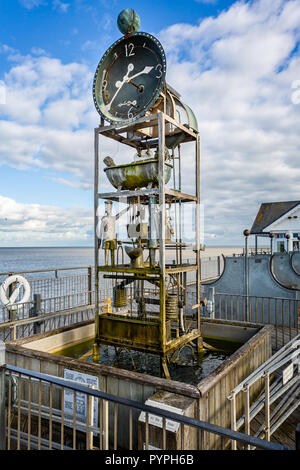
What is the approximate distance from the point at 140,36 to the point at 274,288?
9.31 metres

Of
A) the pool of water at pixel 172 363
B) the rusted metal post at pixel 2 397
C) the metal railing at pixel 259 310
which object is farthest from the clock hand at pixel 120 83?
the metal railing at pixel 259 310

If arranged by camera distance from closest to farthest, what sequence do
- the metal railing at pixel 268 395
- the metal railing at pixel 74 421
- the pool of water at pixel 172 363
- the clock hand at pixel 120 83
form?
the metal railing at pixel 74 421
the metal railing at pixel 268 395
the pool of water at pixel 172 363
the clock hand at pixel 120 83

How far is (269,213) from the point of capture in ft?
92.6

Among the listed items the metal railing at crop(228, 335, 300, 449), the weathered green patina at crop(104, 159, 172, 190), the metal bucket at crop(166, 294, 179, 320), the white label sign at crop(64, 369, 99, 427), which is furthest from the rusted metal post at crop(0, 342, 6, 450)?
the weathered green patina at crop(104, 159, 172, 190)

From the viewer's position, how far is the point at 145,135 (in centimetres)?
812

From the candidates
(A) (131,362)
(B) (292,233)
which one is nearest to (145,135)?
(A) (131,362)

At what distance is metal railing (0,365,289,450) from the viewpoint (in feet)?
10.0

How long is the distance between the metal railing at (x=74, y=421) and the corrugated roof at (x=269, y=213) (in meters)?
23.9

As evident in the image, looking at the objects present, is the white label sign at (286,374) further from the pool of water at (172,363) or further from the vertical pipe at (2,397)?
the vertical pipe at (2,397)

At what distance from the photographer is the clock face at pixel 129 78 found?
645cm

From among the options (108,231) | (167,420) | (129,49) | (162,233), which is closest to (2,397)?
(167,420)

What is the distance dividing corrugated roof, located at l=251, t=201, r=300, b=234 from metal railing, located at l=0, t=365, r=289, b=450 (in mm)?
23933

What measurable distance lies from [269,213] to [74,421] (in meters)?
28.0
